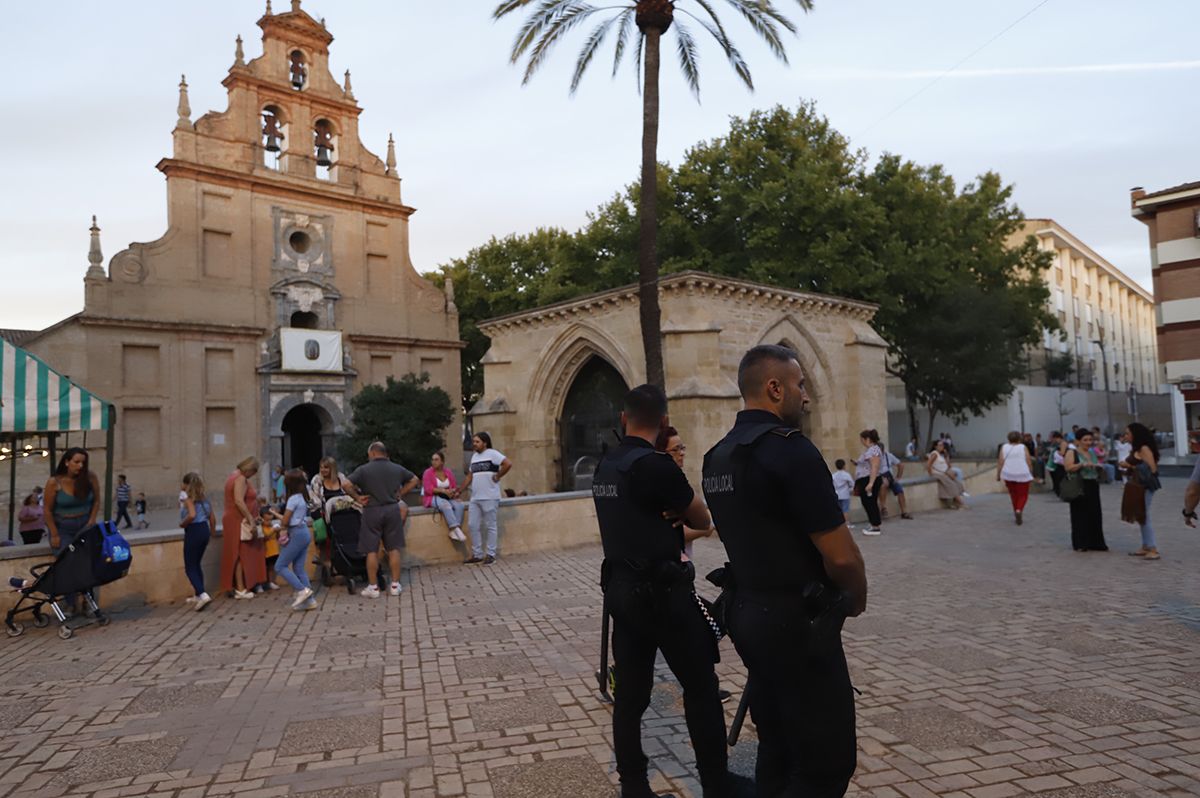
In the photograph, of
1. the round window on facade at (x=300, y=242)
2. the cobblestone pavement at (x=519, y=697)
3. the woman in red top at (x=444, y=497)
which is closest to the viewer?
the cobblestone pavement at (x=519, y=697)

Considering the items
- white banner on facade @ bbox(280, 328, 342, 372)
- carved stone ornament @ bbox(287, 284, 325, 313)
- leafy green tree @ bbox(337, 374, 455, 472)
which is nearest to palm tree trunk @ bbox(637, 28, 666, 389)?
leafy green tree @ bbox(337, 374, 455, 472)

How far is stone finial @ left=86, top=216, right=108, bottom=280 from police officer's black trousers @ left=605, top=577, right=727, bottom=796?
28.5 meters

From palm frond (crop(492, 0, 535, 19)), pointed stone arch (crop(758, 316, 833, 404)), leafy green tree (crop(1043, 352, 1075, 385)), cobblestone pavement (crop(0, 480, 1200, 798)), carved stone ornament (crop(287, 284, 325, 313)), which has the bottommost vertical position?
cobblestone pavement (crop(0, 480, 1200, 798))

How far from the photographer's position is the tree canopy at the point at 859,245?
1079 inches

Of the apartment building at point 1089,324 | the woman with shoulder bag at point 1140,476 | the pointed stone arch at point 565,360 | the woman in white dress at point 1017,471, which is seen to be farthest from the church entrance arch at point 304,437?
the apartment building at point 1089,324

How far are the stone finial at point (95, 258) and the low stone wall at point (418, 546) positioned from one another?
64.0ft

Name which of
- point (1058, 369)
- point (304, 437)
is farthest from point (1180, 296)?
point (304, 437)

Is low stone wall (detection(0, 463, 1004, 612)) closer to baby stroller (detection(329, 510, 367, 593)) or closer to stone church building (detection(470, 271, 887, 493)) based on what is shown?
baby stroller (detection(329, 510, 367, 593))

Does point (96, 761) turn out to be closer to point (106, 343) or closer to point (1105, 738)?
point (1105, 738)

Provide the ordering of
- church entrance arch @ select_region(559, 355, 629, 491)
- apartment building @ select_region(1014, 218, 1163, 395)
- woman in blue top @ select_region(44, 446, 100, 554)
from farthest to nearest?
apartment building @ select_region(1014, 218, 1163, 395)
church entrance arch @ select_region(559, 355, 629, 491)
woman in blue top @ select_region(44, 446, 100, 554)

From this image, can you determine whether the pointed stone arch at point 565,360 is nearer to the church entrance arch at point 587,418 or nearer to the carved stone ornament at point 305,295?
the church entrance arch at point 587,418

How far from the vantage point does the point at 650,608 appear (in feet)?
10.8

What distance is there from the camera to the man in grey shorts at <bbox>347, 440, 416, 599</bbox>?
337 inches

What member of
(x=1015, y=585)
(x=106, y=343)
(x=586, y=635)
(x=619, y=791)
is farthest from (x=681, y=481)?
(x=106, y=343)
